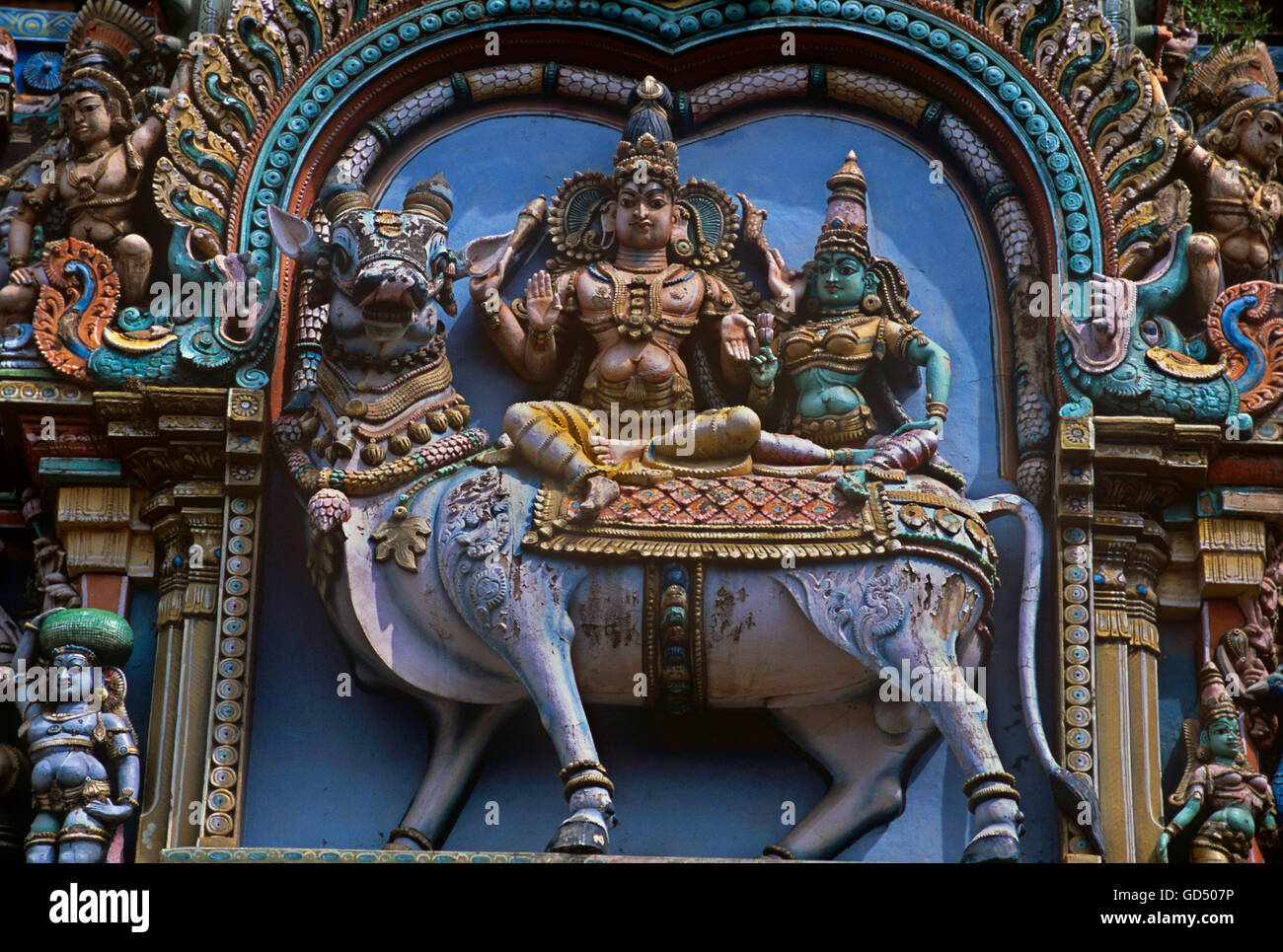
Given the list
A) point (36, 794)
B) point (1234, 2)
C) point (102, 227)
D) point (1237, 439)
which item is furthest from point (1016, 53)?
point (36, 794)

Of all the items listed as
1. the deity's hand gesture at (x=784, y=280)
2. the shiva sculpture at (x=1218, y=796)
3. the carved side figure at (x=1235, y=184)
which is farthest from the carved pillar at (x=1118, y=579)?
the deity's hand gesture at (x=784, y=280)

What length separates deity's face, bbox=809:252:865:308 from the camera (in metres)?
A: 14.1

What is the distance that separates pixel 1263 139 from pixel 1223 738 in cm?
301

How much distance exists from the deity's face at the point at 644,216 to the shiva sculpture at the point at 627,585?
3.30 ft

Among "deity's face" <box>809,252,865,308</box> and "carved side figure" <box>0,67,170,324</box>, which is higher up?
"carved side figure" <box>0,67,170,324</box>

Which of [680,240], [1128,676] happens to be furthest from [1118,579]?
[680,240]

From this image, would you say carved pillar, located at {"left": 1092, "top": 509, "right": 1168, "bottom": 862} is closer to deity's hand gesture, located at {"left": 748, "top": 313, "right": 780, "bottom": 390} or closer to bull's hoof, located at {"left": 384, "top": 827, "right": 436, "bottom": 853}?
deity's hand gesture, located at {"left": 748, "top": 313, "right": 780, "bottom": 390}

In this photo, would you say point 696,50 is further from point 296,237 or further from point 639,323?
point 296,237

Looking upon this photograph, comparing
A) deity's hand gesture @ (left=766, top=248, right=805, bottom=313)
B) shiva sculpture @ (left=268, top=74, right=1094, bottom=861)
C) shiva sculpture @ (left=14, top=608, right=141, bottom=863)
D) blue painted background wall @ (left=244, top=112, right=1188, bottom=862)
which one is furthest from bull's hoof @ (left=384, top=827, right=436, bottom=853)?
deity's hand gesture @ (left=766, top=248, right=805, bottom=313)

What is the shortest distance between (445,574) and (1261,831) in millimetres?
3672

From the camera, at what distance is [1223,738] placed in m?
13.4

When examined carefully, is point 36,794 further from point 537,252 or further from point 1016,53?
point 1016,53

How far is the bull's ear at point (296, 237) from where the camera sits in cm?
1380

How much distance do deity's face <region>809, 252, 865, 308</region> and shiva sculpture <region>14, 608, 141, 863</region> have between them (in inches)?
136
